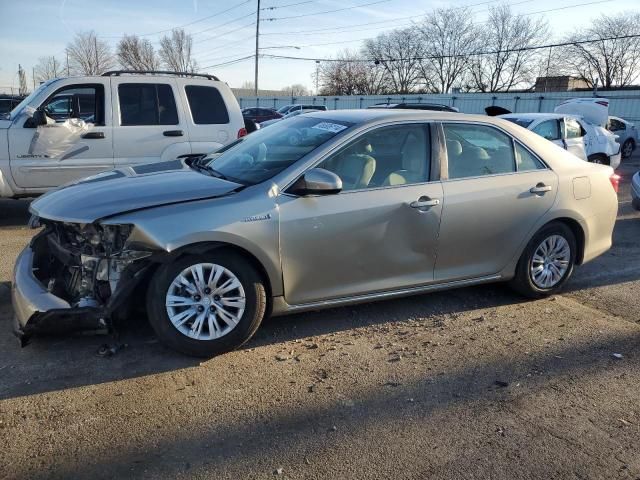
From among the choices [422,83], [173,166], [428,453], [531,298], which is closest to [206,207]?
[173,166]

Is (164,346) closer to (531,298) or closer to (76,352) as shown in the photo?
(76,352)

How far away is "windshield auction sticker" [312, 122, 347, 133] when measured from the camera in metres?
4.12

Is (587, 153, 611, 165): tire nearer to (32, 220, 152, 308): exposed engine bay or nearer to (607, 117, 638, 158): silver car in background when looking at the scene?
(607, 117, 638, 158): silver car in background

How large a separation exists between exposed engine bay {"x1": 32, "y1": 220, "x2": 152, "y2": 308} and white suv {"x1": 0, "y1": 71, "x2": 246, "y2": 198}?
3799 mm

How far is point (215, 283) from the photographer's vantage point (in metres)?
3.58

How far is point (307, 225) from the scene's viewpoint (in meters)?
3.73

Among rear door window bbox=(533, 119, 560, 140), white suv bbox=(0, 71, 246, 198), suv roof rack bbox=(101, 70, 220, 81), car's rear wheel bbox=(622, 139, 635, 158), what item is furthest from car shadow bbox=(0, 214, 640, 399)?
car's rear wheel bbox=(622, 139, 635, 158)

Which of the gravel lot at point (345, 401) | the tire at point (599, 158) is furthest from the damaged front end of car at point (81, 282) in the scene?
the tire at point (599, 158)

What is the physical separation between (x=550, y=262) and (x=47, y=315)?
4.10 metres

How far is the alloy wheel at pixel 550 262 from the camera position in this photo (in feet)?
15.8

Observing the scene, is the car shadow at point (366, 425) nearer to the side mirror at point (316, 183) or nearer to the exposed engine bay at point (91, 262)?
the exposed engine bay at point (91, 262)

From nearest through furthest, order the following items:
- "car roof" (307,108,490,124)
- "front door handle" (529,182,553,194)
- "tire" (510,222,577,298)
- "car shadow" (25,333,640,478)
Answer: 1. "car shadow" (25,333,640,478)
2. "car roof" (307,108,490,124)
3. "front door handle" (529,182,553,194)
4. "tire" (510,222,577,298)

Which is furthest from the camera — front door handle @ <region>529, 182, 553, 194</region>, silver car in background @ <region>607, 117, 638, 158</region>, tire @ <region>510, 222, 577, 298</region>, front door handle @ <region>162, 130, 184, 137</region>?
silver car in background @ <region>607, 117, 638, 158</region>

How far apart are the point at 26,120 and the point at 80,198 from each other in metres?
4.21
